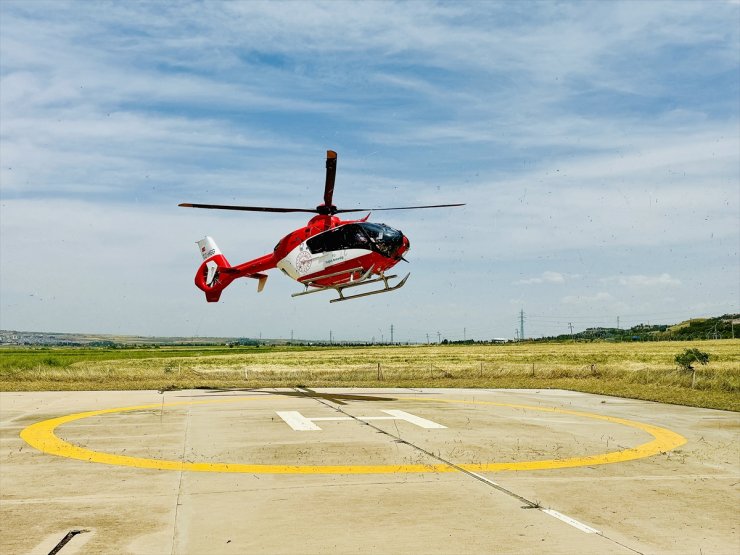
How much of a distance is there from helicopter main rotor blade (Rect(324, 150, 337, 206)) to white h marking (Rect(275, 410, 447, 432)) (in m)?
9.24

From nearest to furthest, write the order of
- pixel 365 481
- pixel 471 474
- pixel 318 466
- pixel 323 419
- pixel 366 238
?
pixel 365 481, pixel 471 474, pixel 318 466, pixel 323 419, pixel 366 238

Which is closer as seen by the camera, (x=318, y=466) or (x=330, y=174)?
(x=318, y=466)

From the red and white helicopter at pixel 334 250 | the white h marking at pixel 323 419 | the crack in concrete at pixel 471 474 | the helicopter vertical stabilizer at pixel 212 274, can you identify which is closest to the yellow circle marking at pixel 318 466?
the crack in concrete at pixel 471 474

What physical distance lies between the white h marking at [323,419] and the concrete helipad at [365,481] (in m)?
0.13

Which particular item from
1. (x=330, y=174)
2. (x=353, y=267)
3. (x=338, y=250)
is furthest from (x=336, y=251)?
(x=330, y=174)

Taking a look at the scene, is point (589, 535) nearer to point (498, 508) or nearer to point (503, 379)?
point (498, 508)

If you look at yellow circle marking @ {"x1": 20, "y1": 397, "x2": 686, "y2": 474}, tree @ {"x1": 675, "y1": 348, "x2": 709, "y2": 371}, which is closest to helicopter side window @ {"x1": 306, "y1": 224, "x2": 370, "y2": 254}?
yellow circle marking @ {"x1": 20, "y1": 397, "x2": 686, "y2": 474}

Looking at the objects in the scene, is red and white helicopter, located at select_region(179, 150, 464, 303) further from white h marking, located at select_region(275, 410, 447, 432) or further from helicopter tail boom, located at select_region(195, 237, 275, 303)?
white h marking, located at select_region(275, 410, 447, 432)

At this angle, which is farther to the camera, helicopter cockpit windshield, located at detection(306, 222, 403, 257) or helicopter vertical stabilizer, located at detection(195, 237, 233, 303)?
helicopter vertical stabilizer, located at detection(195, 237, 233, 303)

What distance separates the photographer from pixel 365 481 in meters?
12.2

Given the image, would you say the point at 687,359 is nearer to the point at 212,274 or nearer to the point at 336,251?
the point at 336,251

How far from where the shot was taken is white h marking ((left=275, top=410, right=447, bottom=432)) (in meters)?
18.9

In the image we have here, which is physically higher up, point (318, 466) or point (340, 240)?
point (340, 240)

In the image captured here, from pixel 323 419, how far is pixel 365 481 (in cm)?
828
